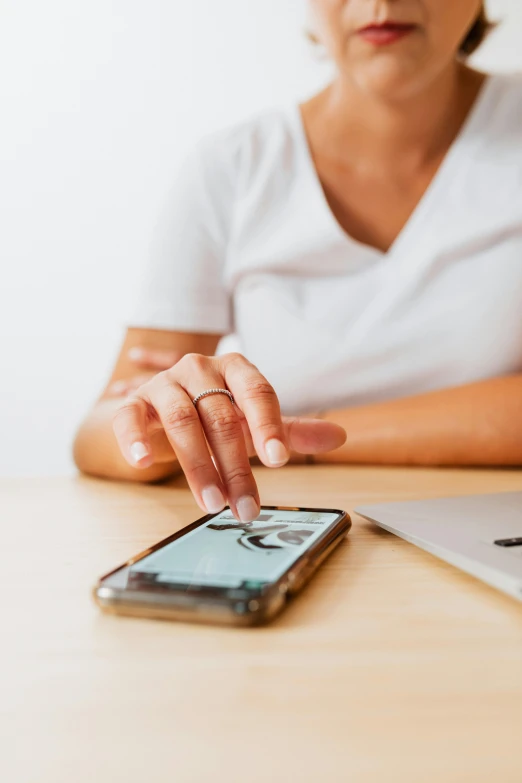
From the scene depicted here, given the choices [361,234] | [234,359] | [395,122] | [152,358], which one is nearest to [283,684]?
[234,359]

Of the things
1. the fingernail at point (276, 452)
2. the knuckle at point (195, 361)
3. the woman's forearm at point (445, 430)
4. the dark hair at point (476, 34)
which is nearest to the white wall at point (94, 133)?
the dark hair at point (476, 34)

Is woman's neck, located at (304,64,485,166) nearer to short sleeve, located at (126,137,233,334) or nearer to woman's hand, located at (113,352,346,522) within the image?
short sleeve, located at (126,137,233,334)

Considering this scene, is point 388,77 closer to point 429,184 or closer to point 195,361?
point 429,184

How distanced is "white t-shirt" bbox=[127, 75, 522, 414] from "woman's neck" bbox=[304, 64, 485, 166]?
0.04 m

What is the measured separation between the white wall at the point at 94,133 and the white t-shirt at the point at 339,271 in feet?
2.55

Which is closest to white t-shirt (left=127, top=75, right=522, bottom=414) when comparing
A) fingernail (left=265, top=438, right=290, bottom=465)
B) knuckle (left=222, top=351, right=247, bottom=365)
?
knuckle (left=222, top=351, right=247, bottom=365)

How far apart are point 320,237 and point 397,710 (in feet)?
2.33

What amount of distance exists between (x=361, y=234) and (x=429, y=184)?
118 millimetres

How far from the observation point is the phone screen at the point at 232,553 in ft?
0.89

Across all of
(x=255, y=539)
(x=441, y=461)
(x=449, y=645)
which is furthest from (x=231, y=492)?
(x=441, y=461)

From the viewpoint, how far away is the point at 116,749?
188 millimetres

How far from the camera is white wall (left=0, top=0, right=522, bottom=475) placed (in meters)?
1.58

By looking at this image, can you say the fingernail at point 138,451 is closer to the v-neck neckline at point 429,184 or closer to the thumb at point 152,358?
the thumb at point 152,358

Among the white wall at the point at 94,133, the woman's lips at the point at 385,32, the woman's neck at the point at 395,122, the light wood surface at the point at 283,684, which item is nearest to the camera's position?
the light wood surface at the point at 283,684
